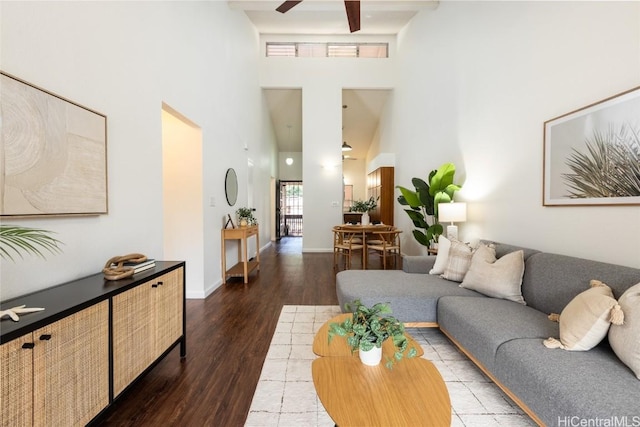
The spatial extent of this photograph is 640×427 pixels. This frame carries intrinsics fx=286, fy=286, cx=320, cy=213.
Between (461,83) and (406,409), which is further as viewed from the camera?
(461,83)

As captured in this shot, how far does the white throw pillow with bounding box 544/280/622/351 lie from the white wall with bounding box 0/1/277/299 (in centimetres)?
278

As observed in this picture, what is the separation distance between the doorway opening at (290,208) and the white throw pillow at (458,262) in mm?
8601

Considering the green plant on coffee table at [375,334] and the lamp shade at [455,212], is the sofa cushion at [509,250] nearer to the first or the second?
the lamp shade at [455,212]

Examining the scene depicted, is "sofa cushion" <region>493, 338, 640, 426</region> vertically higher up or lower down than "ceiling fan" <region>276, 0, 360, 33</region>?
lower down

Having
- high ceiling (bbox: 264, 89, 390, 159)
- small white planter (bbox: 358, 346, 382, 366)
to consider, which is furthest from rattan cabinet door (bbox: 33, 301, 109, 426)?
high ceiling (bbox: 264, 89, 390, 159)

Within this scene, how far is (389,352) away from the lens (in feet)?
4.92

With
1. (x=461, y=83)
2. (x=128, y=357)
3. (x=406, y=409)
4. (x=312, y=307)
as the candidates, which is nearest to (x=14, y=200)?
(x=128, y=357)

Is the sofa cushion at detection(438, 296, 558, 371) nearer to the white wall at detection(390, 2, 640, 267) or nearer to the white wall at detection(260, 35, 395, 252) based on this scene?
the white wall at detection(390, 2, 640, 267)

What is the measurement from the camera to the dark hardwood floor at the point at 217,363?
163 cm

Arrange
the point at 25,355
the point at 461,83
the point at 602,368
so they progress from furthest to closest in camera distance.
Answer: the point at 461,83
the point at 602,368
the point at 25,355

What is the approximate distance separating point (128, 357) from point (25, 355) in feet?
2.03

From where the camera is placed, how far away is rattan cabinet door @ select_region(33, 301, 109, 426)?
1109 mm

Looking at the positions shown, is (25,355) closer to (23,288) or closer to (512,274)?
(23,288)

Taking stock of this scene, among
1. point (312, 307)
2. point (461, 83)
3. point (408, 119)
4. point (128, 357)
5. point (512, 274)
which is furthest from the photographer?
point (408, 119)
